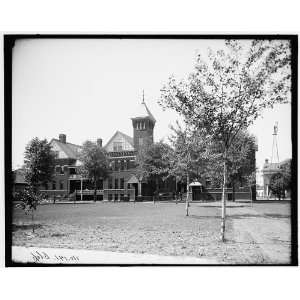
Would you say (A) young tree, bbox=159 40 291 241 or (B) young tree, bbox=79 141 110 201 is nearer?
(A) young tree, bbox=159 40 291 241

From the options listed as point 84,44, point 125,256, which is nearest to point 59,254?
point 125,256

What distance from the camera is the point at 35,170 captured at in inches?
427

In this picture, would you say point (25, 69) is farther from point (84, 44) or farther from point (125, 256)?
point (125, 256)

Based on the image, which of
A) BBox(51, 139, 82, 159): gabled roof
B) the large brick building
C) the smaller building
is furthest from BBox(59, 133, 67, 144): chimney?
the smaller building

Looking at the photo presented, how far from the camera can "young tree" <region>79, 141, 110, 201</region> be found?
1179 cm

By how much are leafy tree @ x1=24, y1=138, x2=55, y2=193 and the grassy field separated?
96 cm

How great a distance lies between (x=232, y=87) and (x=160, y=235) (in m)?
5.27

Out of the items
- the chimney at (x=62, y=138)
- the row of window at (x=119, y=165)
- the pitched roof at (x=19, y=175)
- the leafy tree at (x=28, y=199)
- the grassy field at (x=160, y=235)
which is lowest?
the grassy field at (x=160, y=235)

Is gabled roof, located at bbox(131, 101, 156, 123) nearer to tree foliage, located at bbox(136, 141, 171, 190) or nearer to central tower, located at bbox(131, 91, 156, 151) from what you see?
central tower, located at bbox(131, 91, 156, 151)

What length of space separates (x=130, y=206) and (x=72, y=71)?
899 centimetres

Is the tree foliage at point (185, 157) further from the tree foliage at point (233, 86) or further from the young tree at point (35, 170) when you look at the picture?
the young tree at point (35, 170)

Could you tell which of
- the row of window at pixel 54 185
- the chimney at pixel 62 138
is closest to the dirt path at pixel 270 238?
the row of window at pixel 54 185

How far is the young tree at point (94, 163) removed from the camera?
1179 cm

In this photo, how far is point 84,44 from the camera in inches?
368
